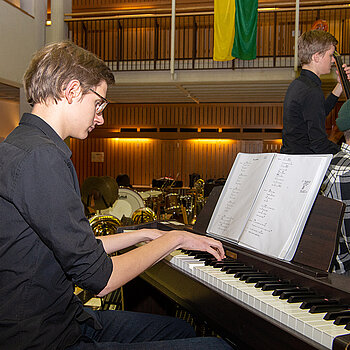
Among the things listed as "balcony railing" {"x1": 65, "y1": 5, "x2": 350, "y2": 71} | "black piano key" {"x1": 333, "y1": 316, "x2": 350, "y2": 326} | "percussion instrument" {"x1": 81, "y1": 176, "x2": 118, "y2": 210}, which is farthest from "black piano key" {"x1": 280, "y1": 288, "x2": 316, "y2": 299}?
"balcony railing" {"x1": 65, "y1": 5, "x2": 350, "y2": 71}

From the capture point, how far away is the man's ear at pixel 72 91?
4.89 feet

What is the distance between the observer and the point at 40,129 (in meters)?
1.48

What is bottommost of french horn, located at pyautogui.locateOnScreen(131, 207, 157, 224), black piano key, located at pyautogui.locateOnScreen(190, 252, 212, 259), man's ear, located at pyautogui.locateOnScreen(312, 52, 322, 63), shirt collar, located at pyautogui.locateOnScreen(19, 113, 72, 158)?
french horn, located at pyautogui.locateOnScreen(131, 207, 157, 224)

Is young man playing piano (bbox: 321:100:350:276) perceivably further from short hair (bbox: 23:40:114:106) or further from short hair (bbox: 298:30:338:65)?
short hair (bbox: 298:30:338:65)

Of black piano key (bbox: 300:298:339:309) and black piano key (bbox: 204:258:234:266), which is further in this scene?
black piano key (bbox: 204:258:234:266)

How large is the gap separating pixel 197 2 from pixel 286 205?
44.2 ft

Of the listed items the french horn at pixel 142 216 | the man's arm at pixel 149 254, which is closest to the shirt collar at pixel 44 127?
the man's arm at pixel 149 254

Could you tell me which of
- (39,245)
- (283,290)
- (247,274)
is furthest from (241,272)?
(39,245)

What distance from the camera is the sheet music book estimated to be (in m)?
1.65

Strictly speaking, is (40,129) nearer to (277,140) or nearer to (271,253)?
(271,253)

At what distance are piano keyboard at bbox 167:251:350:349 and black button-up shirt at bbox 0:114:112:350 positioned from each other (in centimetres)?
48

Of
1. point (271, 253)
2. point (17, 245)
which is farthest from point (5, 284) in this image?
point (271, 253)

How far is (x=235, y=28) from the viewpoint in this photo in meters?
9.27

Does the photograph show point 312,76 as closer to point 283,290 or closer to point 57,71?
point 283,290
